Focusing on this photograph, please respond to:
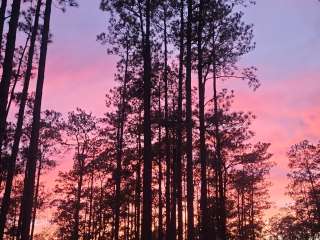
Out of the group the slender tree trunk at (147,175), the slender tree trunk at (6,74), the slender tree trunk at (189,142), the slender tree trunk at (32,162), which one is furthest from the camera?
the slender tree trunk at (189,142)

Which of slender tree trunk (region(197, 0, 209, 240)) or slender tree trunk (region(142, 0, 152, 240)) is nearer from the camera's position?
slender tree trunk (region(142, 0, 152, 240))

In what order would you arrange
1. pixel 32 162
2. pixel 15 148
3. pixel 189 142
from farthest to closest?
pixel 15 148, pixel 189 142, pixel 32 162

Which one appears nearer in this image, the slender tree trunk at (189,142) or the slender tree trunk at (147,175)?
the slender tree trunk at (147,175)

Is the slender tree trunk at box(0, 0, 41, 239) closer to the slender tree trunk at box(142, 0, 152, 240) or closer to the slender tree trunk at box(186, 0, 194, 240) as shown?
the slender tree trunk at box(142, 0, 152, 240)

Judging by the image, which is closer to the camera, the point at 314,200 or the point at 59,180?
the point at 59,180

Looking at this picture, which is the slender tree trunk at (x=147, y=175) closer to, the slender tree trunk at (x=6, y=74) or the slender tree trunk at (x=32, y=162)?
the slender tree trunk at (x=32, y=162)

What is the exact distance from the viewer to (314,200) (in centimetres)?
4584

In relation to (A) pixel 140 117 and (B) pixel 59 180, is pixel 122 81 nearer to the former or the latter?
(A) pixel 140 117

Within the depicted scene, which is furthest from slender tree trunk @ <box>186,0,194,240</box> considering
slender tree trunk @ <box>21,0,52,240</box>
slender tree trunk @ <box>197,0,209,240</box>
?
slender tree trunk @ <box>21,0,52,240</box>

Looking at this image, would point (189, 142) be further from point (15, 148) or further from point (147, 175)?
point (15, 148)

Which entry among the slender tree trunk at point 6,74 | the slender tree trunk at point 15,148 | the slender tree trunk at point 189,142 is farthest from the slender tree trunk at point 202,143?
the slender tree trunk at point 6,74

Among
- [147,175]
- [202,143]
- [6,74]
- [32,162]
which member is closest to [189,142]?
[202,143]

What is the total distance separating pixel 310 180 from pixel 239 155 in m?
17.3

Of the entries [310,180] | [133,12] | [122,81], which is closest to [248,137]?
[122,81]
